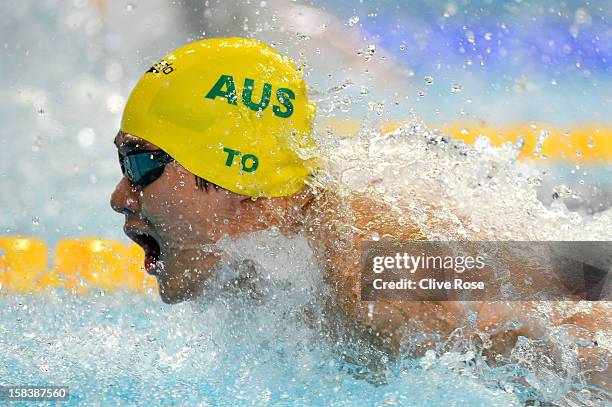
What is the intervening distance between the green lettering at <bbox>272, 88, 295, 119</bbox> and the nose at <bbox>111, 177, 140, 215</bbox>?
0.40 metres

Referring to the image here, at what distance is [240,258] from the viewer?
5.67ft

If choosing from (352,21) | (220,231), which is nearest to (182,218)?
(220,231)

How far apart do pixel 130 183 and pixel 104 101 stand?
352 cm

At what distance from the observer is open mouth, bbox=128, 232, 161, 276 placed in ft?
6.09

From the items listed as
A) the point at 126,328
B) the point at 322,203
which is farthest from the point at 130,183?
the point at 126,328

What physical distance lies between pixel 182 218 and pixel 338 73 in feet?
13.1

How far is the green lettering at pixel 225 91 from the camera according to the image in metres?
1.74

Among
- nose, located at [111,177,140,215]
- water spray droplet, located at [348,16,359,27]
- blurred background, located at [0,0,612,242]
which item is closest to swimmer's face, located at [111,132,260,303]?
nose, located at [111,177,140,215]

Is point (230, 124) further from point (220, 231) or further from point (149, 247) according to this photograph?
point (149, 247)

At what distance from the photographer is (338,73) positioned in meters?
5.55

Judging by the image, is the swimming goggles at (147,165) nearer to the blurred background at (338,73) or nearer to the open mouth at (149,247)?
the open mouth at (149,247)

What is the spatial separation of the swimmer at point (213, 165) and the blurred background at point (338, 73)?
8.88 feet

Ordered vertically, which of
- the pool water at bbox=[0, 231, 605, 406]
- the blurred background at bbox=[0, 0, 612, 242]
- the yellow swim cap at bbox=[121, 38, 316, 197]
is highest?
the blurred background at bbox=[0, 0, 612, 242]

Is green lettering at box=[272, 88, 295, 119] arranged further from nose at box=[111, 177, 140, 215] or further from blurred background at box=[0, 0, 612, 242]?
blurred background at box=[0, 0, 612, 242]
